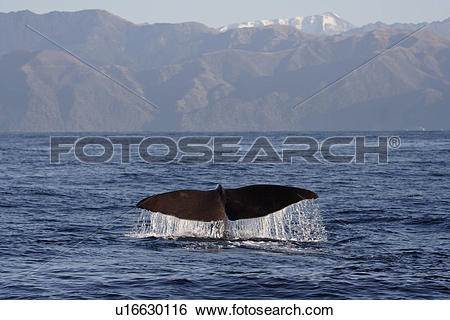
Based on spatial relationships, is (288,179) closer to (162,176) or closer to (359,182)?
(359,182)

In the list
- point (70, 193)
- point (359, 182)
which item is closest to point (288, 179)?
point (359, 182)

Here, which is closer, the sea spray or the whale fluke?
the whale fluke

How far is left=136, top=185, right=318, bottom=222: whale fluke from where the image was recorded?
11.9 meters

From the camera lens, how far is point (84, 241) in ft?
49.5

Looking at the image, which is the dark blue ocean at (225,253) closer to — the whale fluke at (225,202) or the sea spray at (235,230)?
the sea spray at (235,230)

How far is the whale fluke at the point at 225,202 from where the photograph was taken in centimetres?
1190

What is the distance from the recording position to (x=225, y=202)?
12.4m
